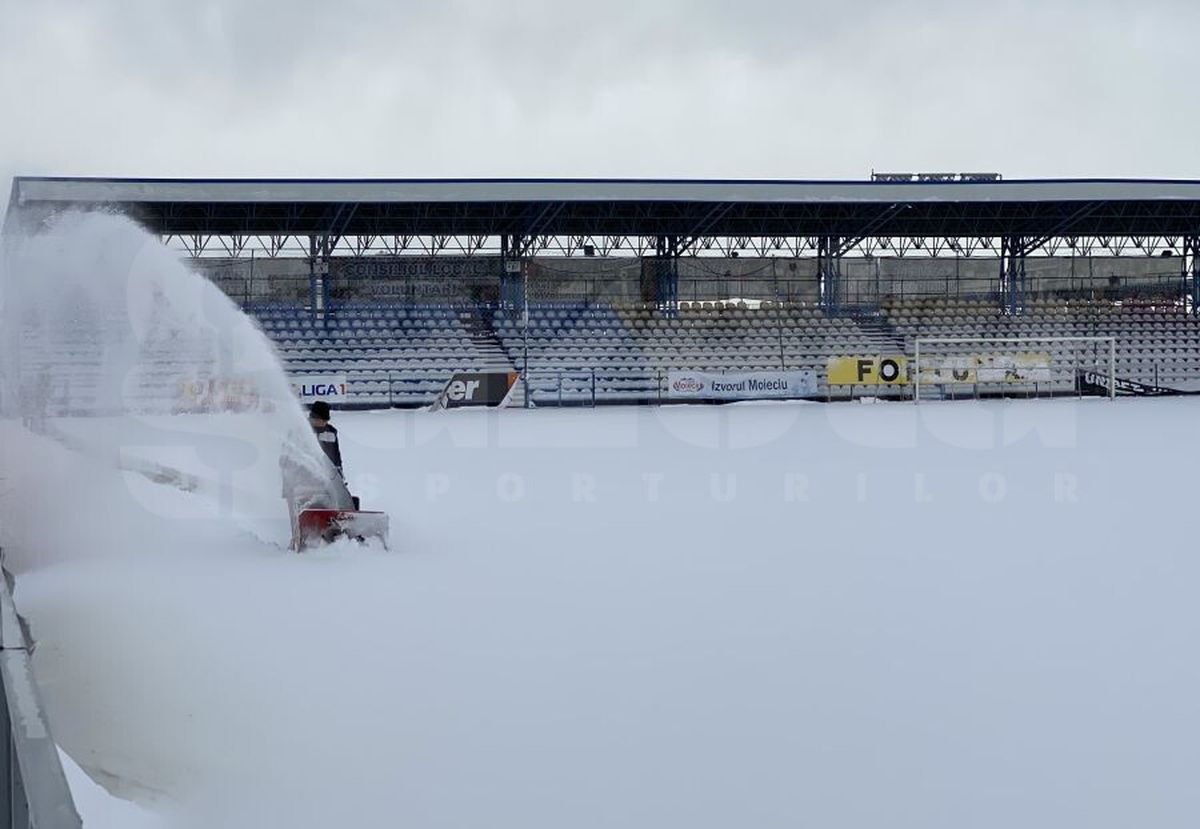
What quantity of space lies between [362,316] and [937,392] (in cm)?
1997

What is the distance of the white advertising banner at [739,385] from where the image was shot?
37.1 meters

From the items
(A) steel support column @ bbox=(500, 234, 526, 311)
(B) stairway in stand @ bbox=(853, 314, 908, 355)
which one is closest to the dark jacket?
(A) steel support column @ bbox=(500, 234, 526, 311)

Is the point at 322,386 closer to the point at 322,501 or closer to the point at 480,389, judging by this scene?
the point at 480,389

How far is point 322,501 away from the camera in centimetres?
1000

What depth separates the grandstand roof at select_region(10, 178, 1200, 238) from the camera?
34.2 metres

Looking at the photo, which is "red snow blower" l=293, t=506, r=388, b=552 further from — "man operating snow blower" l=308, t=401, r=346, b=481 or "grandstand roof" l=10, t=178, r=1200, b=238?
"grandstand roof" l=10, t=178, r=1200, b=238

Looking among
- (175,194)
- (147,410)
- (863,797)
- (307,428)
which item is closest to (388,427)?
(147,410)

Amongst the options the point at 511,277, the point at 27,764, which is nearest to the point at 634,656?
the point at 27,764

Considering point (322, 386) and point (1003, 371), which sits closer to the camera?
point (322, 386)

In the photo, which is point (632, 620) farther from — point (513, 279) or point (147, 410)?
point (513, 279)

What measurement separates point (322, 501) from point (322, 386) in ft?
85.6

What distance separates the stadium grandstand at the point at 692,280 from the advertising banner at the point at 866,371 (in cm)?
7

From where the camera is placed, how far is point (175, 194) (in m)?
33.5

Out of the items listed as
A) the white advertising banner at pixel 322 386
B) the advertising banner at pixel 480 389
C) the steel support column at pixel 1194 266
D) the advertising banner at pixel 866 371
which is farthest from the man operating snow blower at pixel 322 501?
the steel support column at pixel 1194 266
